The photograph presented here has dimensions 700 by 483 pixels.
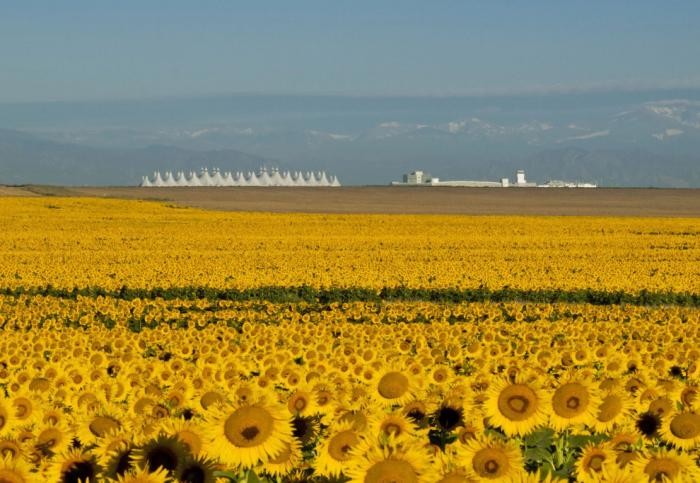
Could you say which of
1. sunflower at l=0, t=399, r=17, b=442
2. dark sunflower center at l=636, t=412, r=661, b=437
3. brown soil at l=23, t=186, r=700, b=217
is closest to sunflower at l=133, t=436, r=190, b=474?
sunflower at l=0, t=399, r=17, b=442

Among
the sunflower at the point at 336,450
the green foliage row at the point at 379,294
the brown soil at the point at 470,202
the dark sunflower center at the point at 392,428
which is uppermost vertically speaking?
the sunflower at the point at 336,450

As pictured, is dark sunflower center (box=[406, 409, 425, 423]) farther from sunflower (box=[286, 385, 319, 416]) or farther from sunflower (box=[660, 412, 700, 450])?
sunflower (box=[660, 412, 700, 450])

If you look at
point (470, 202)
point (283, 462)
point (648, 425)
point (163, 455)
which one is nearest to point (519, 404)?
point (648, 425)

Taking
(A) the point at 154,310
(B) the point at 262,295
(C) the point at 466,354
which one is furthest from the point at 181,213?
(C) the point at 466,354

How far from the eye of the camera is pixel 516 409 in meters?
5.17

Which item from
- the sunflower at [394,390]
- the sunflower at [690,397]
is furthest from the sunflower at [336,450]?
the sunflower at [690,397]

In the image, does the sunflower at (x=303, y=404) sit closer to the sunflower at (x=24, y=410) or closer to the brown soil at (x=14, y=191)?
the sunflower at (x=24, y=410)

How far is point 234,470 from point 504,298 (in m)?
25.9

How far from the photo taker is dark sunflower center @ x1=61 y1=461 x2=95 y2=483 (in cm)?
424

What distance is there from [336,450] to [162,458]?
80 centimetres

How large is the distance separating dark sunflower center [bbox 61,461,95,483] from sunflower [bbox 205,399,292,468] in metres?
0.47

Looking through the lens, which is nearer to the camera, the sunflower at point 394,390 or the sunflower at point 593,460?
the sunflower at point 593,460

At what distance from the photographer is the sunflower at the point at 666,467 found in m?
4.25

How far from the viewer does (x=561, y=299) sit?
29.8 m
